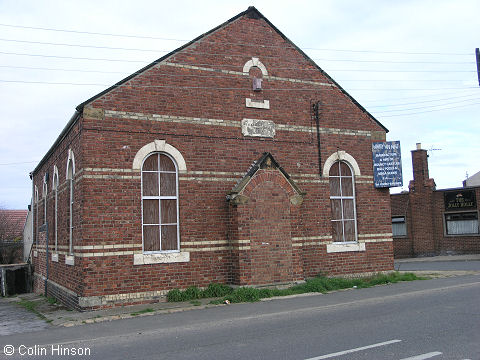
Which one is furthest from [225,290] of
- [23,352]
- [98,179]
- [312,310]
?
[23,352]

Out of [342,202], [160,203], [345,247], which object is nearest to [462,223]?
[342,202]

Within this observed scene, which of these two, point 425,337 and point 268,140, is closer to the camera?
point 425,337

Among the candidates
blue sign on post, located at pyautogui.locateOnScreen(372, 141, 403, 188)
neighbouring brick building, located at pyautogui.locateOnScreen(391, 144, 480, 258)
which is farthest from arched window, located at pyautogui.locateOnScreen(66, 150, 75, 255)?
neighbouring brick building, located at pyautogui.locateOnScreen(391, 144, 480, 258)

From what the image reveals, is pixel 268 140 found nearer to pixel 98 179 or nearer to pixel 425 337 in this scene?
pixel 98 179

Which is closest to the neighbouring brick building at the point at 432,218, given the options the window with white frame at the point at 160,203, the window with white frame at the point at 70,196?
the window with white frame at the point at 160,203

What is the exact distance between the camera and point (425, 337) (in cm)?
736

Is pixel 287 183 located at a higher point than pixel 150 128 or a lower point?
lower

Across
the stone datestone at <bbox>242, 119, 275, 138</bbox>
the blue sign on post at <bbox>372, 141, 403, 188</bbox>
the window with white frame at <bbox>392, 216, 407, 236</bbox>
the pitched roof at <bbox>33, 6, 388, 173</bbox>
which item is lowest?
the window with white frame at <bbox>392, 216, 407, 236</bbox>

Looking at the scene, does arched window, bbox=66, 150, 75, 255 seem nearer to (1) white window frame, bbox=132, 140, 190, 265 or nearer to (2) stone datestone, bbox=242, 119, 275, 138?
(1) white window frame, bbox=132, 140, 190, 265

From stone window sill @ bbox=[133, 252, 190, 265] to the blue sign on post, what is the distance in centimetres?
743

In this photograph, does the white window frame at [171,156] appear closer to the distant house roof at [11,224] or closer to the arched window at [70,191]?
the arched window at [70,191]

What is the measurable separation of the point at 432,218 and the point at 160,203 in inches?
941

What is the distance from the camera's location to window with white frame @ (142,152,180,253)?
12.8m

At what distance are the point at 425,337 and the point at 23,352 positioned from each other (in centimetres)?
631
